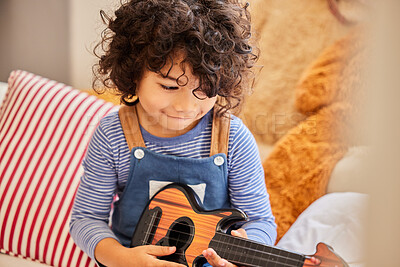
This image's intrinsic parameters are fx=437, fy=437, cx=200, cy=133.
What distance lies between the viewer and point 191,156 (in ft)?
2.33

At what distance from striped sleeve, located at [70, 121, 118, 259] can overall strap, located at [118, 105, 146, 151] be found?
3 centimetres

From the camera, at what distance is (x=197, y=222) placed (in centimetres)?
63

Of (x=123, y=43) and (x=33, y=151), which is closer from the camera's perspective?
(x=123, y=43)

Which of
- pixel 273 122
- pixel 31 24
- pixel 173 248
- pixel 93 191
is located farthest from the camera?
pixel 31 24

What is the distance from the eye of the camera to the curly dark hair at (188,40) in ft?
1.90

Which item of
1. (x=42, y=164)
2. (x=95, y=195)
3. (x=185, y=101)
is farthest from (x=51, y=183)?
(x=185, y=101)

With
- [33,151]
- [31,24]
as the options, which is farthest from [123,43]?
[31,24]

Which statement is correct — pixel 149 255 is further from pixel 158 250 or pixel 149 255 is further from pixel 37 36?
pixel 37 36

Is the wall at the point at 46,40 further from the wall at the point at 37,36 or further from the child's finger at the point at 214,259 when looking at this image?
the child's finger at the point at 214,259

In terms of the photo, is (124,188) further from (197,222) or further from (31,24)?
(31,24)

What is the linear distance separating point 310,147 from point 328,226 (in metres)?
0.17

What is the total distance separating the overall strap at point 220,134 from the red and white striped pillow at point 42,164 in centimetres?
35

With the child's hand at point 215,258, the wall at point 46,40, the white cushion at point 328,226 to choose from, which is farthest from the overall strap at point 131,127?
the wall at point 46,40

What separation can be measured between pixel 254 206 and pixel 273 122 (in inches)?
15.0
